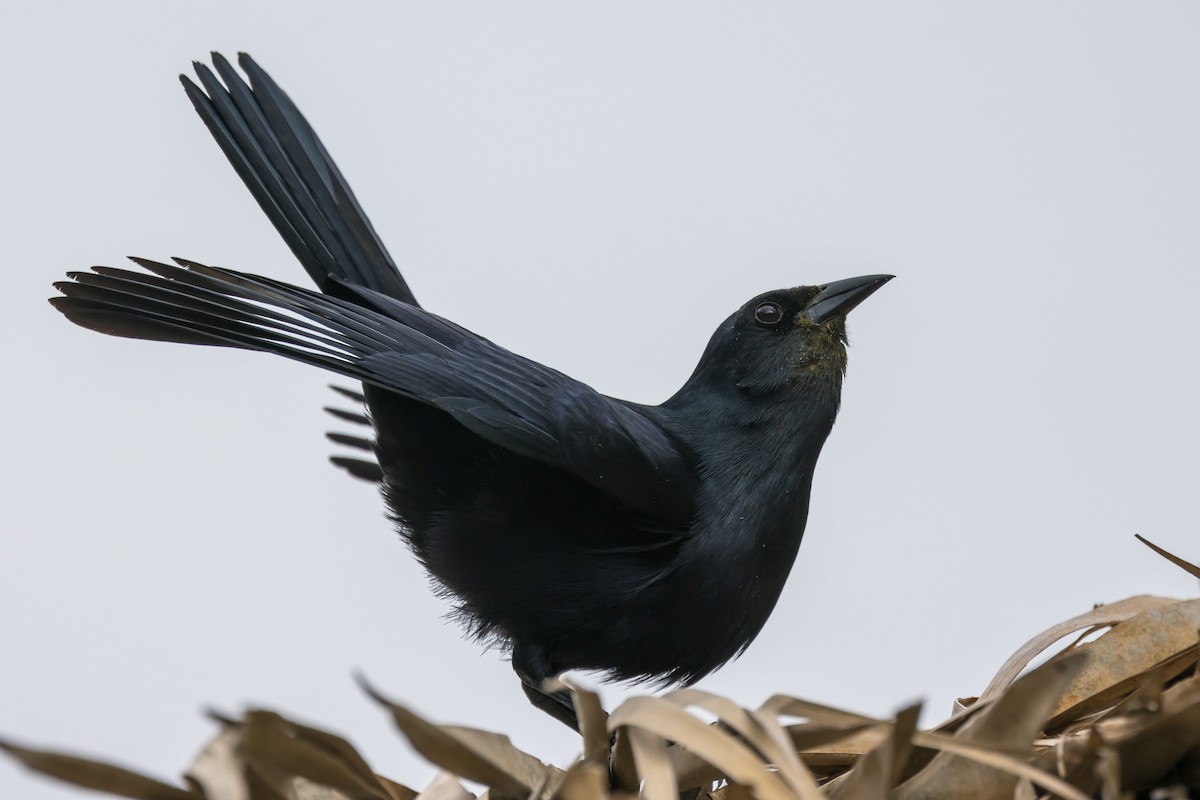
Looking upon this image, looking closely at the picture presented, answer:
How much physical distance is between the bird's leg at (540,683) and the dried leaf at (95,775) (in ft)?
4.32

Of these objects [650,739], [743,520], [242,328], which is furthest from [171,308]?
Answer: [650,739]

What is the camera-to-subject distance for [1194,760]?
1064 mm

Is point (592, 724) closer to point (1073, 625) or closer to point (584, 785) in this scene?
point (584, 785)

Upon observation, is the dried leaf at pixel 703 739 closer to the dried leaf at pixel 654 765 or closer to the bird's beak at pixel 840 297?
the dried leaf at pixel 654 765

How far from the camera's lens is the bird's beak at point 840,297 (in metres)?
2.74

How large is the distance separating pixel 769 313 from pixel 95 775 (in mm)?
2015

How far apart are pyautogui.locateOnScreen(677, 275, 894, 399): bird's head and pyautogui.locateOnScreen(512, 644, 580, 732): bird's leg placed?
743mm

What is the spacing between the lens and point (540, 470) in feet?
7.63

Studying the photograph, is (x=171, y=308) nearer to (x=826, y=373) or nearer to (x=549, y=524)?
(x=549, y=524)


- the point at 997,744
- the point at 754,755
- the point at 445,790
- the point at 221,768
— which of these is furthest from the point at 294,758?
the point at 997,744

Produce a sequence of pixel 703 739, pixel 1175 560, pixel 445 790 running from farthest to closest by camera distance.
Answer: pixel 1175 560 → pixel 445 790 → pixel 703 739

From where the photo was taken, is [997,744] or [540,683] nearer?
[997,744]

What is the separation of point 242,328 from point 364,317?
0.26 m

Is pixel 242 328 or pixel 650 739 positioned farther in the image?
pixel 242 328
